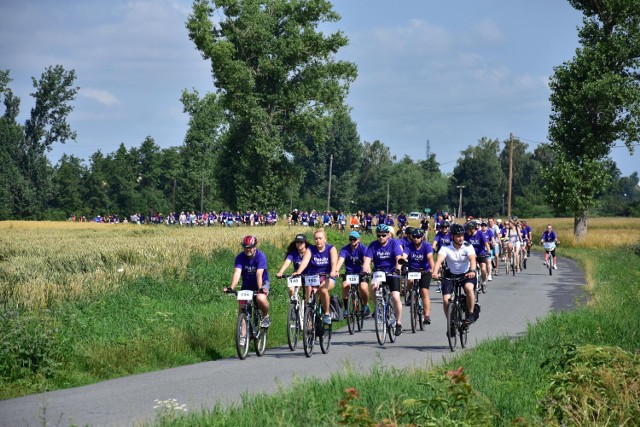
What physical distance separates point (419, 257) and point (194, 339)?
494cm

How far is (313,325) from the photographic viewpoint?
15.0m

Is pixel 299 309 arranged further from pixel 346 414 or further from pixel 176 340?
pixel 346 414

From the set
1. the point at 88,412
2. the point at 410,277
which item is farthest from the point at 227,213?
the point at 88,412

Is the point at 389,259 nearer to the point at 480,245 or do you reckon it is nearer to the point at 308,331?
the point at 308,331

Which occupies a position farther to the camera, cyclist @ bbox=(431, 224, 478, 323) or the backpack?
the backpack

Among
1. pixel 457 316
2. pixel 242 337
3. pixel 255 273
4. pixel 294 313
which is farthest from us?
pixel 457 316

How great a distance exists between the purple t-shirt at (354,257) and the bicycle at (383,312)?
0.72m

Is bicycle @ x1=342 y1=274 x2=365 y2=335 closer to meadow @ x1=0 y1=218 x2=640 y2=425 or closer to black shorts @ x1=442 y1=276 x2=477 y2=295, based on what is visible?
meadow @ x1=0 y1=218 x2=640 y2=425

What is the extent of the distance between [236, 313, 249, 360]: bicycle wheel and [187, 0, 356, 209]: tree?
47505 mm

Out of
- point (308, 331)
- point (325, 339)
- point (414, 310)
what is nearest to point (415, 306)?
point (414, 310)

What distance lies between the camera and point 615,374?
9.05 m

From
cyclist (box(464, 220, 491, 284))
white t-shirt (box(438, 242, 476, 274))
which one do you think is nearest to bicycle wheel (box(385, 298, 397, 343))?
white t-shirt (box(438, 242, 476, 274))

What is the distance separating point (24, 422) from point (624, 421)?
226 inches

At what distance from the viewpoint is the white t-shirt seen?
15.8 m
